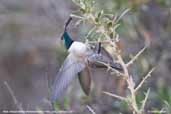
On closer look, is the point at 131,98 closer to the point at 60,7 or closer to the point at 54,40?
the point at 60,7

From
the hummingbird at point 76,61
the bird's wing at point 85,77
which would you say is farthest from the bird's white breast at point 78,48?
the bird's wing at point 85,77

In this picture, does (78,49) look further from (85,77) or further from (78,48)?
(85,77)

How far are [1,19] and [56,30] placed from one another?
0.48 metres

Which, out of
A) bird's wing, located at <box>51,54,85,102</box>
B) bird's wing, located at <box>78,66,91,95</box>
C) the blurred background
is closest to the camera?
bird's wing, located at <box>51,54,85,102</box>

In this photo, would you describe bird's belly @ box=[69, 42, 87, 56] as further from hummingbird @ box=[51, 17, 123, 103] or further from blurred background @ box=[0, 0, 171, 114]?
blurred background @ box=[0, 0, 171, 114]

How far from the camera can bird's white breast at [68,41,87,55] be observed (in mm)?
1909

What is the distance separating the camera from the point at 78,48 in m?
1.95

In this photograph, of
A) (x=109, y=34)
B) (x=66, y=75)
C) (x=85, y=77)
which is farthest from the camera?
(x=85, y=77)

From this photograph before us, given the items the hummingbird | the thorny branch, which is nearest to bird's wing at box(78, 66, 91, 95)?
the hummingbird

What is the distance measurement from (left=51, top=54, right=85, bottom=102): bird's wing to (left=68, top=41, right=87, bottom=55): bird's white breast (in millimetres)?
31

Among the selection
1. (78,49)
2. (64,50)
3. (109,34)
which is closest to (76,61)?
(78,49)

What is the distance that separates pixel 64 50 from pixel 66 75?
185cm

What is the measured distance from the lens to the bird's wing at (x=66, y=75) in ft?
6.13

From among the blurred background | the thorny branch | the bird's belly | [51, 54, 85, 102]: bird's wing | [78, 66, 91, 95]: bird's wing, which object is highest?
the thorny branch
